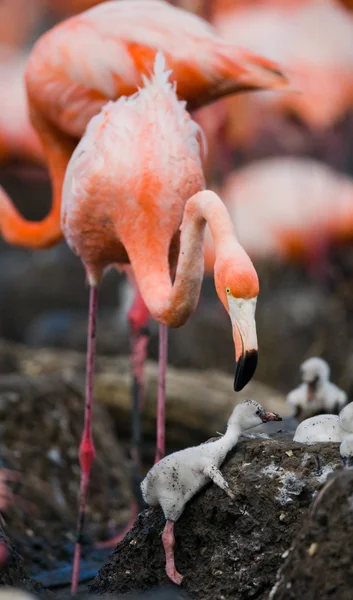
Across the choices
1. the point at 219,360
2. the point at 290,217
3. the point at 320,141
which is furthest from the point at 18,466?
the point at 320,141

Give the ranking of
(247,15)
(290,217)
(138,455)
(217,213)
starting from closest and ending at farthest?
(217,213) < (138,455) < (290,217) < (247,15)

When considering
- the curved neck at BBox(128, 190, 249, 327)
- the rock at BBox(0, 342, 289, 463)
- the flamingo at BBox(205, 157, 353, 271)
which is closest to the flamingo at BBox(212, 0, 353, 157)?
the flamingo at BBox(205, 157, 353, 271)

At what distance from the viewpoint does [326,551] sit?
3.28 m

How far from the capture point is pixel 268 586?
3779 mm

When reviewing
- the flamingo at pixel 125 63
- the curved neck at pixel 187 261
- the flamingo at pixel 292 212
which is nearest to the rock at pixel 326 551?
the curved neck at pixel 187 261

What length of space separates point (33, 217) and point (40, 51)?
281 inches

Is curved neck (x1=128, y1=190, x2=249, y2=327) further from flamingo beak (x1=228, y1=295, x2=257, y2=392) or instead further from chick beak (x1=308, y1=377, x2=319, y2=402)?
chick beak (x1=308, y1=377, x2=319, y2=402)

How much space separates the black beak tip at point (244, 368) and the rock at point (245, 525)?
23 centimetres

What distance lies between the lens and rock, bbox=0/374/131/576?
19.7ft

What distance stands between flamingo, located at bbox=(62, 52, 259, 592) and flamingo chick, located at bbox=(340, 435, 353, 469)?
1.29 metres

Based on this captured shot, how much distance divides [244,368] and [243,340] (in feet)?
0.35

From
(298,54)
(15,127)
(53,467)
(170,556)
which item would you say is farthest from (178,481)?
(298,54)

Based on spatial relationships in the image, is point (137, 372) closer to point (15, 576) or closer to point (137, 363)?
point (137, 363)

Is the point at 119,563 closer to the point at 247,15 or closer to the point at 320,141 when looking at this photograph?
the point at 320,141
